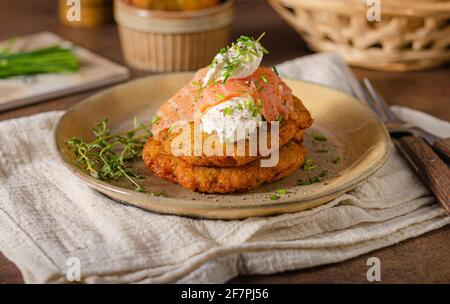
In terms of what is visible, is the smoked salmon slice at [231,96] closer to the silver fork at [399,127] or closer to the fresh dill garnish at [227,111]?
the fresh dill garnish at [227,111]

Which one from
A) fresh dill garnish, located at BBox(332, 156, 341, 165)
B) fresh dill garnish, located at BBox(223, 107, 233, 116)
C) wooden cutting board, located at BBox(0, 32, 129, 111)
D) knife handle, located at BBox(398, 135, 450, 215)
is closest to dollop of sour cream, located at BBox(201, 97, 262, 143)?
fresh dill garnish, located at BBox(223, 107, 233, 116)

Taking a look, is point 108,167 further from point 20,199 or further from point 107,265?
point 107,265

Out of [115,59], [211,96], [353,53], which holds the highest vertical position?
[211,96]

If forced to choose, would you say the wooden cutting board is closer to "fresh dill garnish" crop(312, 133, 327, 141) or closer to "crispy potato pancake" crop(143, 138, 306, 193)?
"crispy potato pancake" crop(143, 138, 306, 193)

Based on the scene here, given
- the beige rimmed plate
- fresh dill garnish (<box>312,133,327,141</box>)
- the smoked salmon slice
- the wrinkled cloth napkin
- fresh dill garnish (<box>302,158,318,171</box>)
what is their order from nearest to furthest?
1. the wrinkled cloth napkin
2. the beige rimmed plate
3. the smoked salmon slice
4. fresh dill garnish (<box>302,158,318,171</box>)
5. fresh dill garnish (<box>312,133,327,141</box>)

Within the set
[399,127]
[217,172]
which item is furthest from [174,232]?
[399,127]

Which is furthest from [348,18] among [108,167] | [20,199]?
[20,199]

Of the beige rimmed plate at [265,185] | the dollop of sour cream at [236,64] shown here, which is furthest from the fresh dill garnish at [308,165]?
the dollop of sour cream at [236,64]
